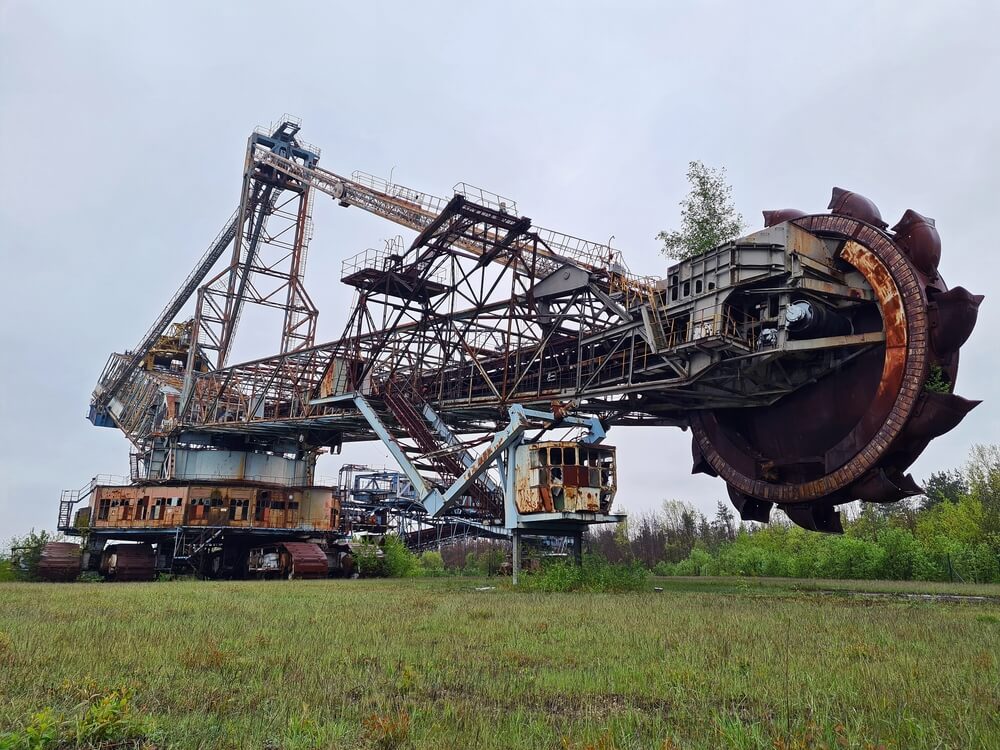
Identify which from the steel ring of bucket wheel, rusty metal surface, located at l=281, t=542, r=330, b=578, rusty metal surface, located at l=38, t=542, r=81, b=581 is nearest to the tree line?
the steel ring of bucket wheel

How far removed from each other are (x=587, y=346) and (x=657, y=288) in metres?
3.58

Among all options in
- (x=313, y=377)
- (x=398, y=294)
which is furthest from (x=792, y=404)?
(x=313, y=377)

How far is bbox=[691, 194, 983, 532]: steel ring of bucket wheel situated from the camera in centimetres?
1734

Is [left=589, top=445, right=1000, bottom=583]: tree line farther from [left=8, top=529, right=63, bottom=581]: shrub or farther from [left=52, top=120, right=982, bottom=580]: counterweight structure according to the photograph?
[left=8, top=529, right=63, bottom=581]: shrub

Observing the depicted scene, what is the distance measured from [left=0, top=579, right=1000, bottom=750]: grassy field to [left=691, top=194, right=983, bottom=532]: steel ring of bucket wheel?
22.9ft

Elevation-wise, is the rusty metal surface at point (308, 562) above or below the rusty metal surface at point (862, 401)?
below

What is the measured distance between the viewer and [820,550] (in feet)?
119

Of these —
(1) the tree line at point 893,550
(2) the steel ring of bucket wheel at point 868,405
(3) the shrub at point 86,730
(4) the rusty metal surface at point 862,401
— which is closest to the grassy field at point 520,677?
(3) the shrub at point 86,730

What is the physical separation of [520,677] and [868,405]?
16265 mm

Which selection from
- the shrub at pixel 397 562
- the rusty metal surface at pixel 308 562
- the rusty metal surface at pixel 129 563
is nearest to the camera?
the rusty metal surface at pixel 308 562

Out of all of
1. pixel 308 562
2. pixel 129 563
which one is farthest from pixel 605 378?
pixel 129 563

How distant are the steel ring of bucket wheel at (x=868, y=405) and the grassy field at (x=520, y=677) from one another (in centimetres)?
698

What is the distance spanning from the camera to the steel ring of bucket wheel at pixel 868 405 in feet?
56.9

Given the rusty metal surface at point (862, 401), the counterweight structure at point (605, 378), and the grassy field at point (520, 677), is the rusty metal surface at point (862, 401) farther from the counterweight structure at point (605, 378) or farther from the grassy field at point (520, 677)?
the grassy field at point (520, 677)
